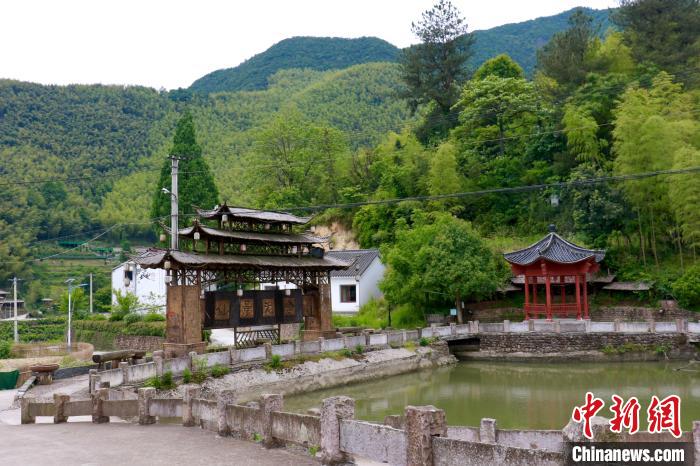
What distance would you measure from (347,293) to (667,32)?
28.7 m

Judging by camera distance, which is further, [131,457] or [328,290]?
[328,290]

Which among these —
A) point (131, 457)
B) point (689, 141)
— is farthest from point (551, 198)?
point (131, 457)

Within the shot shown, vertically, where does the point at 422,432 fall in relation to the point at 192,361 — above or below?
above

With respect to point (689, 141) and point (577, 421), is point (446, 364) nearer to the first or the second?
point (689, 141)

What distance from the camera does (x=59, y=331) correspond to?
52969mm

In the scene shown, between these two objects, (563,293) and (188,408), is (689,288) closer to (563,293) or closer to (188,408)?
(563,293)

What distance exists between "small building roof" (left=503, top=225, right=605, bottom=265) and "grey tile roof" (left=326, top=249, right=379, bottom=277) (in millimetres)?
10994

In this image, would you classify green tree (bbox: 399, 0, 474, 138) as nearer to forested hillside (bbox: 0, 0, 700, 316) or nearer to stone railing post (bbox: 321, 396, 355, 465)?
forested hillside (bbox: 0, 0, 700, 316)

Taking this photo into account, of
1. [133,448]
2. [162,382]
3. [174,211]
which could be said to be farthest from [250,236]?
[133,448]

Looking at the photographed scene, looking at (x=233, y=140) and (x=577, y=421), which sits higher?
(x=233, y=140)

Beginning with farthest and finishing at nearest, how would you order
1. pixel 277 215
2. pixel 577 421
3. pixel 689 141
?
pixel 689 141 → pixel 277 215 → pixel 577 421

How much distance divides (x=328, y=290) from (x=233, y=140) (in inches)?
2980

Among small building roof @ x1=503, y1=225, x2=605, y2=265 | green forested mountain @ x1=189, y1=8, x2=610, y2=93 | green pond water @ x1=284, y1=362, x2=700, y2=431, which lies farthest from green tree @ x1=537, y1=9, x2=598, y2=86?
green forested mountain @ x1=189, y1=8, x2=610, y2=93

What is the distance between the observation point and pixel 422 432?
891cm
